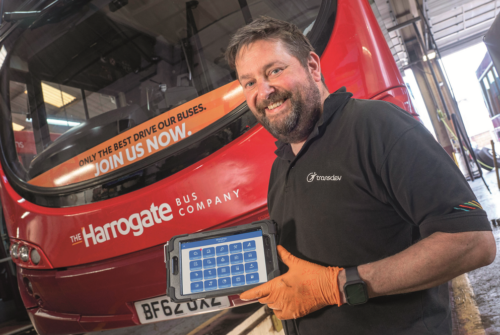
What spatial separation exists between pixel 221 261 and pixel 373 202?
50 centimetres

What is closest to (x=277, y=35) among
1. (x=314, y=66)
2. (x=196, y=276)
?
(x=314, y=66)

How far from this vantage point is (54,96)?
8.50 feet

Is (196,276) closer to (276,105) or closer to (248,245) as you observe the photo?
(248,245)

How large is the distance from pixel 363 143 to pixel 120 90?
1824 mm

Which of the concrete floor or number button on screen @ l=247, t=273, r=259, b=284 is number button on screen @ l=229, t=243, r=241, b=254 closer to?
number button on screen @ l=247, t=273, r=259, b=284

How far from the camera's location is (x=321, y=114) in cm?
114

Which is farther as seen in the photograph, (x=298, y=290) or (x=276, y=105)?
(x=276, y=105)

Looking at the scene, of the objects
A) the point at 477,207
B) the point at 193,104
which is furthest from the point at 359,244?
the point at 193,104

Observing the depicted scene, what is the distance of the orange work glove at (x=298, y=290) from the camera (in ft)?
3.13

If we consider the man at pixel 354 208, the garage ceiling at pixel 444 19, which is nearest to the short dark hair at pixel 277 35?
the man at pixel 354 208

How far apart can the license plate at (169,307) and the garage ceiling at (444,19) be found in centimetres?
806

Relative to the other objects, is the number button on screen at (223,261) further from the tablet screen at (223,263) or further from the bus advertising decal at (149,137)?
the bus advertising decal at (149,137)

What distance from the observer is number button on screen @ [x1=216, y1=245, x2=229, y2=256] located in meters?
1.10

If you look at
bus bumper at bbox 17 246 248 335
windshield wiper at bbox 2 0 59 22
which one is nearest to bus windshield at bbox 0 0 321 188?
windshield wiper at bbox 2 0 59 22
